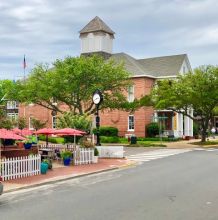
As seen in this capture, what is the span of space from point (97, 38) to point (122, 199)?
48651 millimetres

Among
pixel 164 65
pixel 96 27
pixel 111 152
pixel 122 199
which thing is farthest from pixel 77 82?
pixel 122 199

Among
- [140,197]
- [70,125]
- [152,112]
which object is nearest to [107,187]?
[140,197]

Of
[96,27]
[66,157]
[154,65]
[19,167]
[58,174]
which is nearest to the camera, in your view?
[19,167]

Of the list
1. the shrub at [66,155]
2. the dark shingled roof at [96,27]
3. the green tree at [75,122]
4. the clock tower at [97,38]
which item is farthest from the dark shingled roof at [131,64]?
the shrub at [66,155]

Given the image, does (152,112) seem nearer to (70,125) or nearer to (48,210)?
(70,125)

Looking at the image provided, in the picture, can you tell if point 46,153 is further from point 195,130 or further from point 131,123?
point 195,130

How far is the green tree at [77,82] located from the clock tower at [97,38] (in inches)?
686

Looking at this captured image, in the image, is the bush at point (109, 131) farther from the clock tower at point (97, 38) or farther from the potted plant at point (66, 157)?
the potted plant at point (66, 157)

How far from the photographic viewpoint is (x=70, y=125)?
27766 millimetres

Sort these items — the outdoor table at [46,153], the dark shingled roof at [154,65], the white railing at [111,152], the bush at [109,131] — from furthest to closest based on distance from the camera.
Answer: the dark shingled roof at [154,65] < the bush at [109,131] < the white railing at [111,152] < the outdoor table at [46,153]

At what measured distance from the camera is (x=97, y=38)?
60344 mm

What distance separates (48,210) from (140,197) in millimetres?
3142

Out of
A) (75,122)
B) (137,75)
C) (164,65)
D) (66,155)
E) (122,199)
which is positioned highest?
(164,65)

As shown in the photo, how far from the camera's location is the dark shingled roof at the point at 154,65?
55969 mm
